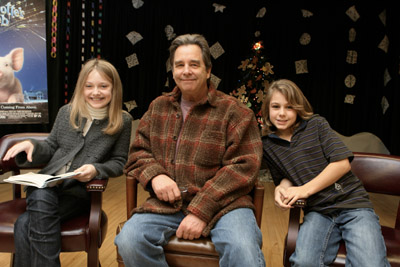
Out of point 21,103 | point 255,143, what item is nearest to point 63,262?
point 255,143

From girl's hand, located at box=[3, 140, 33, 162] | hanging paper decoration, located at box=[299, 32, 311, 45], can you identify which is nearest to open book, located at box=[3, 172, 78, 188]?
girl's hand, located at box=[3, 140, 33, 162]

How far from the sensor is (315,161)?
1.67 metres

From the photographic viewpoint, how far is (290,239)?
56.8 inches

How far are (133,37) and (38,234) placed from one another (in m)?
4.30

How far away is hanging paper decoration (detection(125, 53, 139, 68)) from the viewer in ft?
17.0

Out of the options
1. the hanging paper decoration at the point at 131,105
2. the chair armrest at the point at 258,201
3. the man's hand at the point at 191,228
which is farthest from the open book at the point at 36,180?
the hanging paper decoration at the point at 131,105

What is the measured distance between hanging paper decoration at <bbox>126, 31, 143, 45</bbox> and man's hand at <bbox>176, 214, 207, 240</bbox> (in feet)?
14.3

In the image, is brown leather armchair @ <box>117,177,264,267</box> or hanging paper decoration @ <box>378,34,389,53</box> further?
hanging paper decoration @ <box>378,34,389,53</box>

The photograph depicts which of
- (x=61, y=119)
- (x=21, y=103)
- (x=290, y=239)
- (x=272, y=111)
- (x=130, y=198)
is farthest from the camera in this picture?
(x=21, y=103)

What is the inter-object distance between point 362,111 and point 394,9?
153 centimetres

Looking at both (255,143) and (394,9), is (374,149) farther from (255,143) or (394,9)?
(255,143)

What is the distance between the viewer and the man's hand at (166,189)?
151 centimetres

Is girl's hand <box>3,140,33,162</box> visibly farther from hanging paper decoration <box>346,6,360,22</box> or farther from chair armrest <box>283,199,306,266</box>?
hanging paper decoration <box>346,6,360,22</box>

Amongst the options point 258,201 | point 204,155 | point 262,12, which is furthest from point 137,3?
point 258,201
